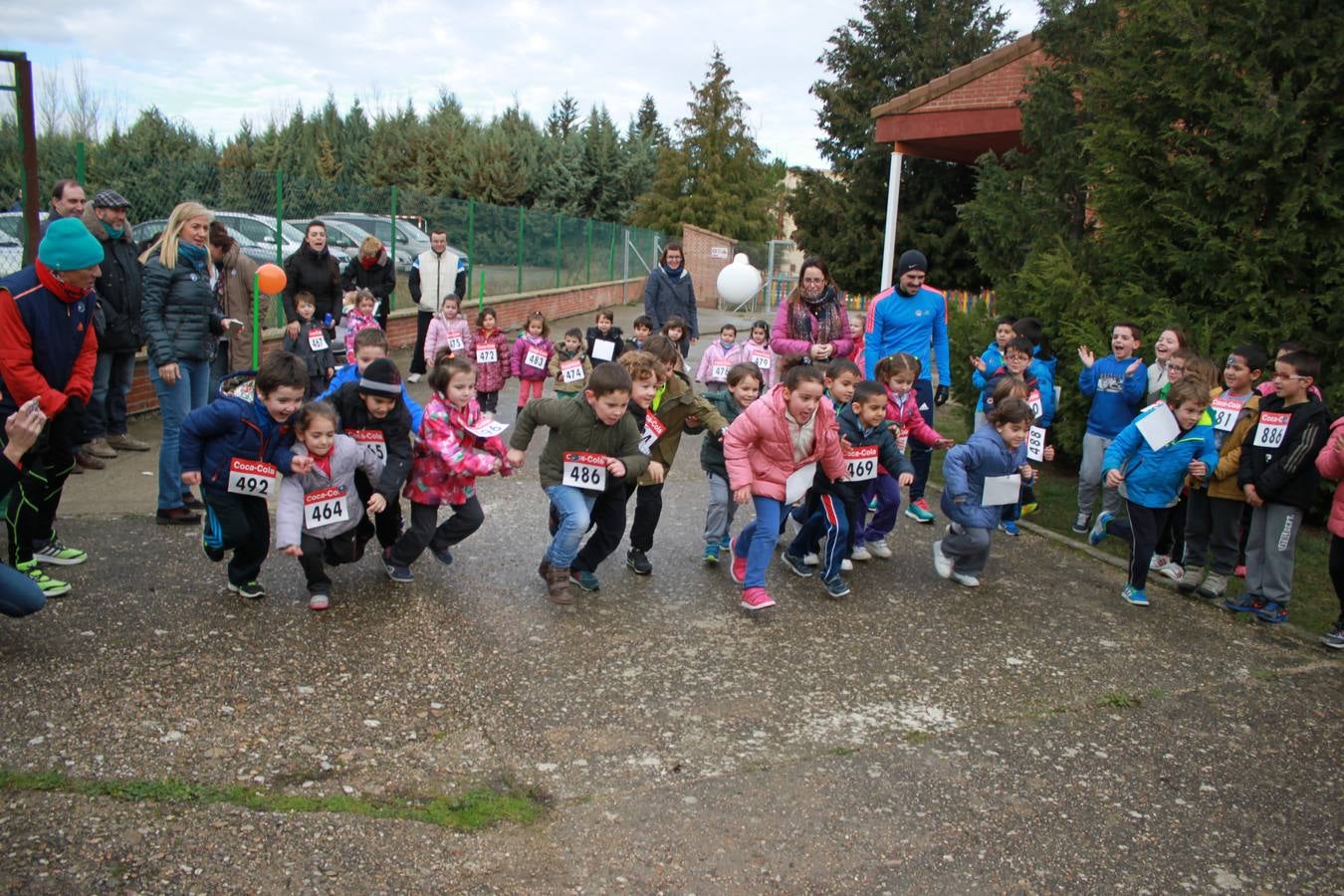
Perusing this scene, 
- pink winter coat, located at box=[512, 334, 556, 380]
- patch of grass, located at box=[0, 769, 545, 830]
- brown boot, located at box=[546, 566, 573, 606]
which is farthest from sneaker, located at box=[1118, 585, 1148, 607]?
pink winter coat, located at box=[512, 334, 556, 380]

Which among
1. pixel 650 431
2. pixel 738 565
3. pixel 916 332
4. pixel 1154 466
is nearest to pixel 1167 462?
pixel 1154 466

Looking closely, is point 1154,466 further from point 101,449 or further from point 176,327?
point 101,449

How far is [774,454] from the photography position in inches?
231

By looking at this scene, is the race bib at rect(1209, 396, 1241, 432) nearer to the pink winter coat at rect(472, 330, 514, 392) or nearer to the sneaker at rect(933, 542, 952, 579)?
the sneaker at rect(933, 542, 952, 579)

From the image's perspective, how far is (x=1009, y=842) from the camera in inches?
143

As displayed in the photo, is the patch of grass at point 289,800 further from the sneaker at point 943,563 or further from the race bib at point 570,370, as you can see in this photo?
the race bib at point 570,370

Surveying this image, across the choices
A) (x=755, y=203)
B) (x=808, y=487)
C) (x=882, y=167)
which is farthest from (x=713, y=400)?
(x=755, y=203)

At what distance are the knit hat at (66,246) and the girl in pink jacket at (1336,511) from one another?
21.5ft

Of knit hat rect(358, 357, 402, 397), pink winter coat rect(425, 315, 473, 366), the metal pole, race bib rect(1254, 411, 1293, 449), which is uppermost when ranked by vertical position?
the metal pole

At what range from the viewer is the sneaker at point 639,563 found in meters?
6.27

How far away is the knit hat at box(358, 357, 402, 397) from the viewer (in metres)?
5.37

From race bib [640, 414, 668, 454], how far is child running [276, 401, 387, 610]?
1557 millimetres

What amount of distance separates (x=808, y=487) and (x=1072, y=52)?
7264 millimetres

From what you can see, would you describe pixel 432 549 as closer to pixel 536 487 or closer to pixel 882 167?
pixel 536 487
